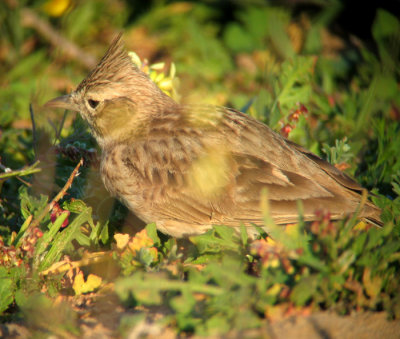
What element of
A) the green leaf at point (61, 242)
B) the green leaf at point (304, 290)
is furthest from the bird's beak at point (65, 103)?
the green leaf at point (304, 290)

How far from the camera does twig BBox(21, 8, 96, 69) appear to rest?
7414mm

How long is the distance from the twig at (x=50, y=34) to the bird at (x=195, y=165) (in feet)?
10.5

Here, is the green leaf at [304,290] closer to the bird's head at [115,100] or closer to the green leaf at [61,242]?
the green leaf at [61,242]

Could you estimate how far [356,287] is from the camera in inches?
111

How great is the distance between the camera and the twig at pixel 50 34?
24.3ft

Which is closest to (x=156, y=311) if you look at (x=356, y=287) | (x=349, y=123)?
(x=356, y=287)

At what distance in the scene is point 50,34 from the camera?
743 cm

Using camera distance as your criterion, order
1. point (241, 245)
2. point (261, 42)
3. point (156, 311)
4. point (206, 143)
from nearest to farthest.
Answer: point (156, 311) → point (241, 245) → point (206, 143) → point (261, 42)

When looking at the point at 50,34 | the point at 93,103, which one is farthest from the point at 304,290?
the point at 50,34

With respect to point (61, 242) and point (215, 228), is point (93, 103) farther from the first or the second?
point (215, 228)

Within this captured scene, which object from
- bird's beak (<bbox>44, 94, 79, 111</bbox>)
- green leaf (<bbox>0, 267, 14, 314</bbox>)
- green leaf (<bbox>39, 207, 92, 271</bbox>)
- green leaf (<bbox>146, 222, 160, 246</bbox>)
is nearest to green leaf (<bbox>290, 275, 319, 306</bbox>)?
green leaf (<bbox>146, 222, 160, 246</bbox>)

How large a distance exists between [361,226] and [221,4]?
17.0 ft

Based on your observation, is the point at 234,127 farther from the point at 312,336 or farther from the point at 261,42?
the point at 261,42

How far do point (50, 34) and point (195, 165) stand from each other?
15.2 feet
